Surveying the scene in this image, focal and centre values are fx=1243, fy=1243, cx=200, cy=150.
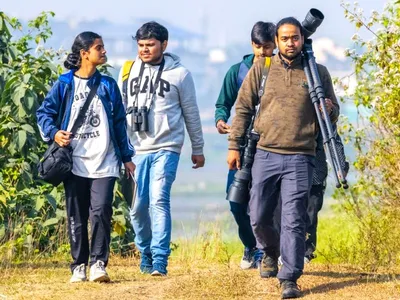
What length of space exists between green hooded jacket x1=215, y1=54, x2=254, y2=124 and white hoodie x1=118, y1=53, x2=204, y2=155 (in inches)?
10.1

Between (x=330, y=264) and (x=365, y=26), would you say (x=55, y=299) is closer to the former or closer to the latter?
(x=330, y=264)

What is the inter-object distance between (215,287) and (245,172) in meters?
0.87

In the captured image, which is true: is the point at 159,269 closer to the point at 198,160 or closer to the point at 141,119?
the point at 198,160

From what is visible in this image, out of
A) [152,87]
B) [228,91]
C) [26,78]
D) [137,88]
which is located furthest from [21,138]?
[228,91]

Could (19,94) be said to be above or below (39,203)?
above

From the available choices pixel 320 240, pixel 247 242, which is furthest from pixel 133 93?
pixel 320 240

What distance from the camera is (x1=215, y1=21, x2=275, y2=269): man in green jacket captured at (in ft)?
34.4

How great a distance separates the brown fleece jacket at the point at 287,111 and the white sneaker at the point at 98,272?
1579 mm

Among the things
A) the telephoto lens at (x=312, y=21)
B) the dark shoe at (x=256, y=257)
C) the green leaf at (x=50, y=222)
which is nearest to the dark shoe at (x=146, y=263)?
the dark shoe at (x=256, y=257)

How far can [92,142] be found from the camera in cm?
948

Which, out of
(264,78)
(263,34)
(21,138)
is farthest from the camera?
(21,138)

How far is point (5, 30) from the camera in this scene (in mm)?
12938

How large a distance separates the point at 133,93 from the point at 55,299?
2.26 metres

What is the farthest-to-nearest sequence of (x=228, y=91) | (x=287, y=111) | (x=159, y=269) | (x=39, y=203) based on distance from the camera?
(x=39, y=203)
(x=228, y=91)
(x=159, y=269)
(x=287, y=111)
